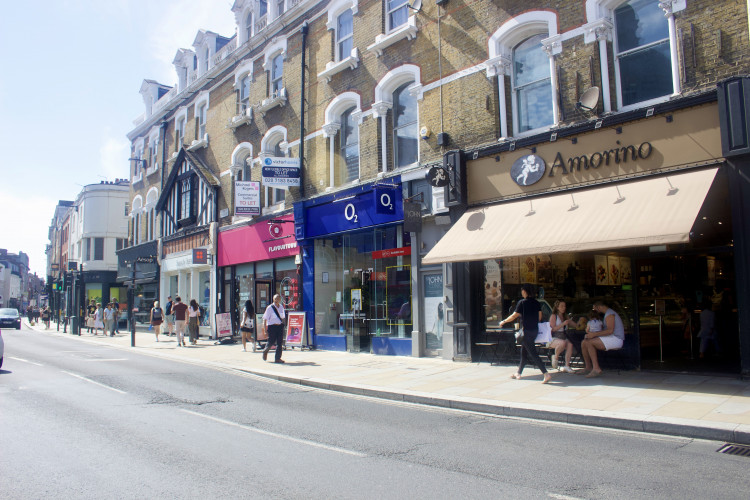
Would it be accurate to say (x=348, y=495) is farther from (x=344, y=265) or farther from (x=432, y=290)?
(x=344, y=265)

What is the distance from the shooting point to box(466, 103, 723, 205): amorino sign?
975 centimetres

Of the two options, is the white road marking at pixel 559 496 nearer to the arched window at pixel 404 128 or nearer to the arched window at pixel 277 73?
the arched window at pixel 404 128

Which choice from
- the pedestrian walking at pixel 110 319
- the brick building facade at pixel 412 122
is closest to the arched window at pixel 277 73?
the brick building facade at pixel 412 122

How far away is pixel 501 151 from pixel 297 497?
9895 millimetres

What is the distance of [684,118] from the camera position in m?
9.90

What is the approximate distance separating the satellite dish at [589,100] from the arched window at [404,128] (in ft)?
16.4

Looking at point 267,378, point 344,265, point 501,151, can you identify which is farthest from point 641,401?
point 344,265

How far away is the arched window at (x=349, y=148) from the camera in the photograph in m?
17.3

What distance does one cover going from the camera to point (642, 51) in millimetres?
10898

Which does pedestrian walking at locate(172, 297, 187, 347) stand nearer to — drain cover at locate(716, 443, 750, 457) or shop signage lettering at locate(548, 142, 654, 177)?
shop signage lettering at locate(548, 142, 654, 177)

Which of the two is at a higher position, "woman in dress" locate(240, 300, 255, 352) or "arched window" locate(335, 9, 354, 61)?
"arched window" locate(335, 9, 354, 61)

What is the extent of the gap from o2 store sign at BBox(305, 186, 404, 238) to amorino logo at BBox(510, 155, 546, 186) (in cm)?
358

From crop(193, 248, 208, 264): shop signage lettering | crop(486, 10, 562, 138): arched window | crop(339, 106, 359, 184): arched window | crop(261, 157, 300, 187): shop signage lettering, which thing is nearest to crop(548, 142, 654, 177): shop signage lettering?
crop(486, 10, 562, 138): arched window

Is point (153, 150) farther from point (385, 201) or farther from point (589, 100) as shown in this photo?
point (589, 100)
